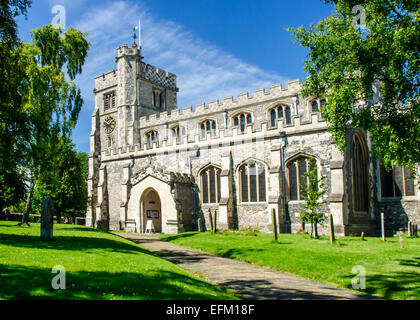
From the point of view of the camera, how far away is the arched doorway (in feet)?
89.0

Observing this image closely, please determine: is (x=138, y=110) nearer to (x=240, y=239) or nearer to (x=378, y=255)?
(x=240, y=239)

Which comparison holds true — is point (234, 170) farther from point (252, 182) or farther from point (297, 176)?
point (297, 176)

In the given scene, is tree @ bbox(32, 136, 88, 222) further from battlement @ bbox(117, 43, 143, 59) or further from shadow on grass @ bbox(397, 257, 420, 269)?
shadow on grass @ bbox(397, 257, 420, 269)

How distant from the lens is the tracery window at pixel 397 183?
839 inches

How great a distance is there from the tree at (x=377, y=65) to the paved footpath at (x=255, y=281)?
4.90m

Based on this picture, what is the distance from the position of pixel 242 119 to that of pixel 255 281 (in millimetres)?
21967

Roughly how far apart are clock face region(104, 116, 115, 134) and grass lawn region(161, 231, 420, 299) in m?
23.1

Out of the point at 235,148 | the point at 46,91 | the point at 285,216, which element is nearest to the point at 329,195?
the point at 285,216

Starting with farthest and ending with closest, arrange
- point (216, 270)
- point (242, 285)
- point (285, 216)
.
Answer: point (285, 216) → point (216, 270) → point (242, 285)

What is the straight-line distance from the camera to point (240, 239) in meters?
18.4

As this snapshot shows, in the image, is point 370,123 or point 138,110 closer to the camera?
point 370,123

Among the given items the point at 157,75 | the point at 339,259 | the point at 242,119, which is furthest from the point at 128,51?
the point at 339,259
